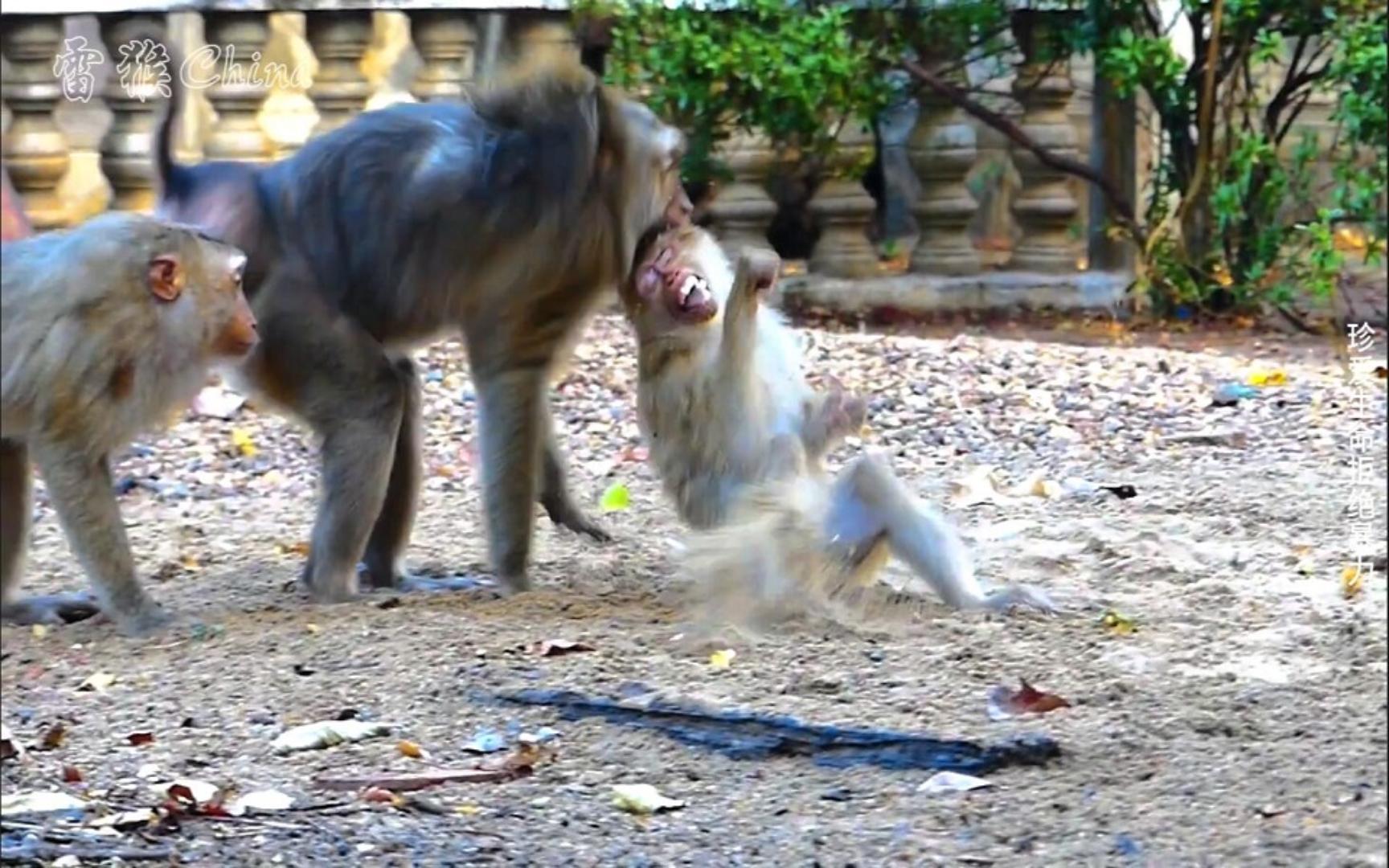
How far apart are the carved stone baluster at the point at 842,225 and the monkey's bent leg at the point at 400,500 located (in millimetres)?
676

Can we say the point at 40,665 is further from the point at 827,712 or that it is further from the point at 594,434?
the point at 594,434

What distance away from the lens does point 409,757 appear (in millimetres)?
2369

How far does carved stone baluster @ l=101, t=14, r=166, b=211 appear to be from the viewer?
2.23m

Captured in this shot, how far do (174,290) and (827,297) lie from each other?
1.50 m

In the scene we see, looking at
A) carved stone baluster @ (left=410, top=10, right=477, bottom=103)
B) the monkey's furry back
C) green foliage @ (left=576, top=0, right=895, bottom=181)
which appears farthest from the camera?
green foliage @ (left=576, top=0, right=895, bottom=181)

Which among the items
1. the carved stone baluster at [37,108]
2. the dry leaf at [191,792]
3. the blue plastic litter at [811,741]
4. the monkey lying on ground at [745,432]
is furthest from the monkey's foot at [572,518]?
the carved stone baluster at [37,108]

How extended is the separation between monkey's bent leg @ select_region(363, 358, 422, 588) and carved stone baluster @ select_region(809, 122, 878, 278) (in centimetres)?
68

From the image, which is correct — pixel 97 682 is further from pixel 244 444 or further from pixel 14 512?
pixel 244 444

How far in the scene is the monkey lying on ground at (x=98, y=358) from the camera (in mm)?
2141

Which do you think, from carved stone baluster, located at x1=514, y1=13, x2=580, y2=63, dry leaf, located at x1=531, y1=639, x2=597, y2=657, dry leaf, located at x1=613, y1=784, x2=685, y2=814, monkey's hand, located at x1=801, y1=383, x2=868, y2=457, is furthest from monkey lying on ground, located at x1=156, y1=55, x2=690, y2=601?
dry leaf, located at x1=613, y1=784, x2=685, y2=814

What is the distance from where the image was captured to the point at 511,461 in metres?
3.51

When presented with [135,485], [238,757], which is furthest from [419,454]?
[238,757]

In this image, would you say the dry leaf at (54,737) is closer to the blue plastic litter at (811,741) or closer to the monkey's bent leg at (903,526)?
the blue plastic litter at (811,741)

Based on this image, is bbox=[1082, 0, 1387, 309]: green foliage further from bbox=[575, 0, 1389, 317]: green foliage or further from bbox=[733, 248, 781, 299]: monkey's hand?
bbox=[733, 248, 781, 299]: monkey's hand
